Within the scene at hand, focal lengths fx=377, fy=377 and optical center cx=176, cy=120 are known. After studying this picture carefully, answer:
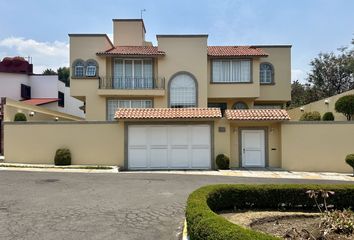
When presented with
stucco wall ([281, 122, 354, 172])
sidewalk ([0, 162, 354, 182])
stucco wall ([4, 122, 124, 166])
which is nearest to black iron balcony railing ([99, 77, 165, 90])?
stucco wall ([4, 122, 124, 166])

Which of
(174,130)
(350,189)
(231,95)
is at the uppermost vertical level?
(231,95)

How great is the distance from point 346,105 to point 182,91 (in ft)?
37.8

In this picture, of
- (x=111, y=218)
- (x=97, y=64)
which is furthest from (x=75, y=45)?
(x=111, y=218)

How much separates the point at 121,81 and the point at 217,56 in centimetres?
749

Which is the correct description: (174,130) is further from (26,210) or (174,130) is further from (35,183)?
(26,210)

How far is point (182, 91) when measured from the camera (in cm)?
2817

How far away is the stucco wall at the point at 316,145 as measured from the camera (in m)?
20.5

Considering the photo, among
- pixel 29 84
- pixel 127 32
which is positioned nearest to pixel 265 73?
pixel 127 32

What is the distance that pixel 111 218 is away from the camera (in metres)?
8.61

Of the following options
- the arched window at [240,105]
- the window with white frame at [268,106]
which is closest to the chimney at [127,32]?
the arched window at [240,105]

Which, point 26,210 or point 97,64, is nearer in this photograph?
point 26,210

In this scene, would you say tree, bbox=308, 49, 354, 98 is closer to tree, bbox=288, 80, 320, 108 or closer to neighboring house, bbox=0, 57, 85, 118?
tree, bbox=288, 80, 320, 108

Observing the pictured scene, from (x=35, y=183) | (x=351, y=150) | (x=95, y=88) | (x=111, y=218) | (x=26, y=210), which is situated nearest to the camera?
(x=111, y=218)

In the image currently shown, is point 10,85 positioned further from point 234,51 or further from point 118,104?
point 234,51
